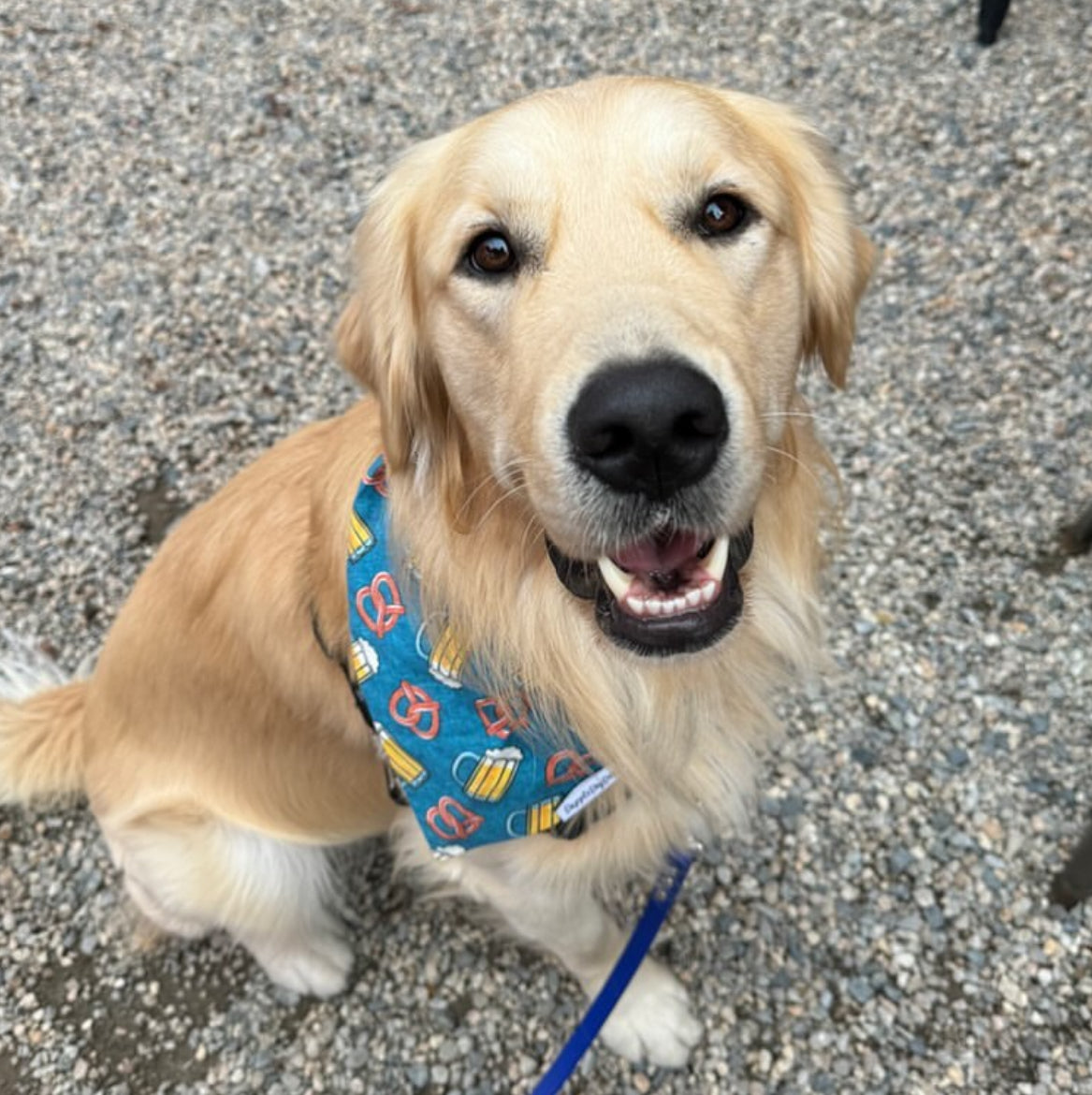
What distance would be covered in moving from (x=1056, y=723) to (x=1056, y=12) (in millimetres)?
4082

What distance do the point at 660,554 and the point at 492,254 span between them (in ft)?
2.07

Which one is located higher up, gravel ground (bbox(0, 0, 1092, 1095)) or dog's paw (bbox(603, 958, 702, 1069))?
gravel ground (bbox(0, 0, 1092, 1095))

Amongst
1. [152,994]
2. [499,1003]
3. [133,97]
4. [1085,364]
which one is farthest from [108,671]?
[133,97]

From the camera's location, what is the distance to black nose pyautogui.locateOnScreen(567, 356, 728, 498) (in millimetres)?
1454

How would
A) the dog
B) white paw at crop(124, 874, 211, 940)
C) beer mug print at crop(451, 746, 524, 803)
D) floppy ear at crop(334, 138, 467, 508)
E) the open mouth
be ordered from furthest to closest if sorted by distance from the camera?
white paw at crop(124, 874, 211, 940) → beer mug print at crop(451, 746, 524, 803) → floppy ear at crop(334, 138, 467, 508) → the open mouth → the dog

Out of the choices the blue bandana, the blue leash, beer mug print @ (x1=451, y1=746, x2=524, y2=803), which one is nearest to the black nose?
the blue bandana

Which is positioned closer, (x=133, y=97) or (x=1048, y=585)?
(x=1048, y=585)

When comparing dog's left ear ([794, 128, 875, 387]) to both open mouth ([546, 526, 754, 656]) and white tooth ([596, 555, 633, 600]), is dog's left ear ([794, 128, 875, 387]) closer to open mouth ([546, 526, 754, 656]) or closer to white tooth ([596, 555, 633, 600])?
open mouth ([546, 526, 754, 656])

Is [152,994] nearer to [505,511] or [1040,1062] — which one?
[505,511]

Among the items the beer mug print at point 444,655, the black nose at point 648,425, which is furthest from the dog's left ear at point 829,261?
the beer mug print at point 444,655

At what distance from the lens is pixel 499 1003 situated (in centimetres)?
291

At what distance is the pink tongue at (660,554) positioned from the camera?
170 cm

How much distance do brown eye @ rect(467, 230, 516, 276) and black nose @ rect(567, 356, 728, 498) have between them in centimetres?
44

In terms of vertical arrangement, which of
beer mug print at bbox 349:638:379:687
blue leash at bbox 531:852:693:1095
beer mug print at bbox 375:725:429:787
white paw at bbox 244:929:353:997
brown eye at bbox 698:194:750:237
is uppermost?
brown eye at bbox 698:194:750:237
